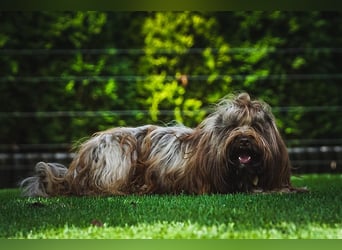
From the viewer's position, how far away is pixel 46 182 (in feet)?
20.0

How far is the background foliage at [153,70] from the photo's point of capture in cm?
724

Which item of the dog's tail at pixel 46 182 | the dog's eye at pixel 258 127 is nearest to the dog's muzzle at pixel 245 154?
the dog's eye at pixel 258 127

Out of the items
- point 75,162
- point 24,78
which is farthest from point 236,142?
point 24,78

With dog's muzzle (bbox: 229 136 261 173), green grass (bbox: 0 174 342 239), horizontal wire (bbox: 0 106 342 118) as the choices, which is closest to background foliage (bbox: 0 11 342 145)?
horizontal wire (bbox: 0 106 342 118)

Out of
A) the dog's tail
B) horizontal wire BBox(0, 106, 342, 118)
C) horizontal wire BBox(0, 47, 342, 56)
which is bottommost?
the dog's tail

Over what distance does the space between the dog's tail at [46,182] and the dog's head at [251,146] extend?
1.26 metres

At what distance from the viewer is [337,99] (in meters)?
7.41

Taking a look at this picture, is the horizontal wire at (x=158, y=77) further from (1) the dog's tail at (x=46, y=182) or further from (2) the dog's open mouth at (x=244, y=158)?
(2) the dog's open mouth at (x=244, y=158)

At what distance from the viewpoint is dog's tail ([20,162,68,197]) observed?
19.7 feet

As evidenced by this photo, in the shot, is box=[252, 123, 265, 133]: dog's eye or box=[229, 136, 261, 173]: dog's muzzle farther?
box=[252, 123, 265, 133]: dog's eye

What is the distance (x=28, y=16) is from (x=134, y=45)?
0.94 m

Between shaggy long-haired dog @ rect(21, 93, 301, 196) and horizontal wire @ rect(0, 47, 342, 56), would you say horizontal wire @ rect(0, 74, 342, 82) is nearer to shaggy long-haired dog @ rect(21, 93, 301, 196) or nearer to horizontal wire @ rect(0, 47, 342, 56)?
horizontal wire @ rect(0, 47, 342, 56)

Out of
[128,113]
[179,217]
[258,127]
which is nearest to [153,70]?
[128,113]

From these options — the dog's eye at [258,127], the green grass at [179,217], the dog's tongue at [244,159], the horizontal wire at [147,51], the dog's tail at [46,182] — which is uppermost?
the horizontal wire at [147,51]
